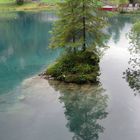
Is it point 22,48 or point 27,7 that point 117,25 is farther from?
point 27,7

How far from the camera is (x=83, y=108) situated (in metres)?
39.6

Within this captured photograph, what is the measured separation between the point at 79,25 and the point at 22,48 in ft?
95.5

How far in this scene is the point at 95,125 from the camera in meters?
35.6

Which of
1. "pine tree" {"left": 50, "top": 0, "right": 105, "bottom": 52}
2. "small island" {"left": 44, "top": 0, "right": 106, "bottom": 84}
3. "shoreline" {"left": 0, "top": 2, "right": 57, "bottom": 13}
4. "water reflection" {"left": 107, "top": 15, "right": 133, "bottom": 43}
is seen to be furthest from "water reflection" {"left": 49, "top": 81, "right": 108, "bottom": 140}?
"shoreline" {"left": 0, "top": 2, "right": 57, "bottom": 13}

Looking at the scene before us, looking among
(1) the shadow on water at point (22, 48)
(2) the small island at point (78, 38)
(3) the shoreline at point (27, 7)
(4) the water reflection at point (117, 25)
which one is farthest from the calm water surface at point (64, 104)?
(3) the shoreline at point (27, 7)

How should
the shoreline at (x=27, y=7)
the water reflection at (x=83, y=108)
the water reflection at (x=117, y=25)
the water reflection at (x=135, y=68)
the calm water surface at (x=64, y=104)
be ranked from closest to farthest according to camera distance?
the calm water surface at (x=64, y=104) → the water reflection at (x=83, y=108) → the water reflection at (x=135, y=68) → the water reflection at (x=117, y=25) → the shoreline at (x=27, y=7)

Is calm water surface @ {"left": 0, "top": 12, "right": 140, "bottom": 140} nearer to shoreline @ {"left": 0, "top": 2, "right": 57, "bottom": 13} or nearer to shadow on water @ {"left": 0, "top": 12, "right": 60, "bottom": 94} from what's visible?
shadow on water @ {"left": 0, "top": 12, "right": 60, "bottom": 94}

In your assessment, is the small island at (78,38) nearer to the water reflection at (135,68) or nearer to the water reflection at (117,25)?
the water reflection at (135,68)

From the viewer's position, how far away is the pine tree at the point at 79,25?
159ft

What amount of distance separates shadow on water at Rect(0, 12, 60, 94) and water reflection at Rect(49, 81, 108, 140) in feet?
30.5

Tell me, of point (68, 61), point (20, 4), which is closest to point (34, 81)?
point (68, 61)

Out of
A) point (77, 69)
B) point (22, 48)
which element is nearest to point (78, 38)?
point (77, 69)

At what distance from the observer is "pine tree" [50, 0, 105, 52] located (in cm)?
4850

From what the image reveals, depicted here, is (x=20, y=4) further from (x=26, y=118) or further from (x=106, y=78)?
(x=26, y=118)
